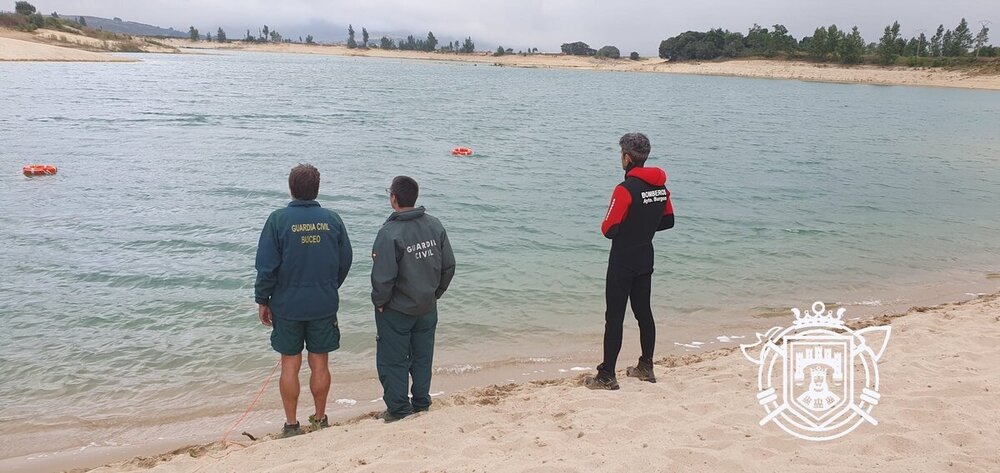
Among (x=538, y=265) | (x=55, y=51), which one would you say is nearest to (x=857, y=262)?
(x=538, y=265)

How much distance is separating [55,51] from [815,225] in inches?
3689

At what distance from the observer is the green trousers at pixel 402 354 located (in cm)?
536

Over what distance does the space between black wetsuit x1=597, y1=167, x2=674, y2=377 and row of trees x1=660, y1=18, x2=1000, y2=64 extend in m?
124

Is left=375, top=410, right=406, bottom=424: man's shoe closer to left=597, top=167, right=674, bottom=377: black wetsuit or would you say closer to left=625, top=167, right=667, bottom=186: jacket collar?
left=597, top=167, right=674, bottom=377: black wetsuit

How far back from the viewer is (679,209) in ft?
55.2

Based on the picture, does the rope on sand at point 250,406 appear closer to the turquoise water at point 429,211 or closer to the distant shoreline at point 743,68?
the turquoise water at point 429,211

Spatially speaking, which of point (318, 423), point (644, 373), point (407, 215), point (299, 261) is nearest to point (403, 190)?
point (407, 215)

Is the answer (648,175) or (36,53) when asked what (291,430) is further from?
(36,53)

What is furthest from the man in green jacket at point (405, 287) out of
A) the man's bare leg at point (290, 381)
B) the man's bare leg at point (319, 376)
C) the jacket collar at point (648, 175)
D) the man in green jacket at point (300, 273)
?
the jacket collar at point (648, 175)

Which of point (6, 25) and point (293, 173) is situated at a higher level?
point (6, 25)

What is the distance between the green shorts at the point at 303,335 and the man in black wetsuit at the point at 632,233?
8.02 feet

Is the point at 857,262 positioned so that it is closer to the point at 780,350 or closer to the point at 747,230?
the point at 747,230

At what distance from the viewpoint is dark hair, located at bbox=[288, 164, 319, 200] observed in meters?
5.09

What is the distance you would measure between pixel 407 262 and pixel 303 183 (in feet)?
3.31
